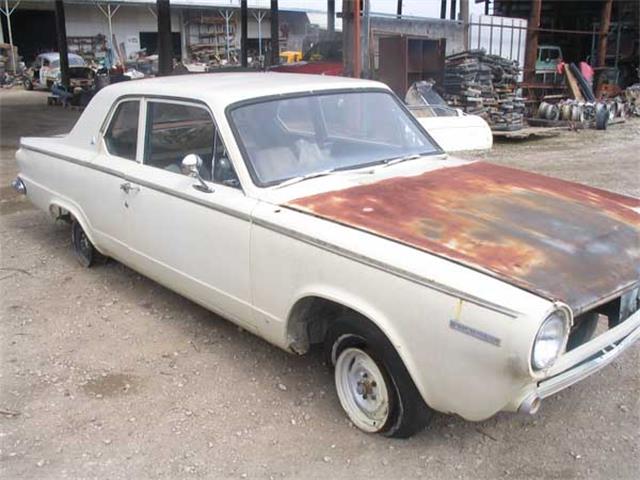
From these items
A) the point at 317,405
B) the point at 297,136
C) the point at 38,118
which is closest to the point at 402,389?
the point at 317,405

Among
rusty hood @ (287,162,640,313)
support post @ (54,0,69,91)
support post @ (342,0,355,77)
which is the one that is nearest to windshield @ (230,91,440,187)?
rusty hood @ (287,162,640,313)

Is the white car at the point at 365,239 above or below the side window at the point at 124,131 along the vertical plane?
below

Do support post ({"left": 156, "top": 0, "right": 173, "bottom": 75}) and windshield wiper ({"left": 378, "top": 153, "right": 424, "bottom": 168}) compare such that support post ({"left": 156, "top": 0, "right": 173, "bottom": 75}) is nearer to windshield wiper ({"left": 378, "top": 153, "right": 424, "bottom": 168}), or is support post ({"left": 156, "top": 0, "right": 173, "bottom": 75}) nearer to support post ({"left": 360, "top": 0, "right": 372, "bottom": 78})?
support post ({"left": 360, "top": 0, "right": 372, "bottom": 78})

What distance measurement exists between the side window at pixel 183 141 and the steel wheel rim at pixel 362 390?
112 cm

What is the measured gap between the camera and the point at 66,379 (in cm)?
361

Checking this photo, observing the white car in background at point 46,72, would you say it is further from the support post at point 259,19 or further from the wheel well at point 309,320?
the wheel well at point 309,320

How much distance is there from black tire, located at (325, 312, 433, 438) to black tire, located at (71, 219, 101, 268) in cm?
292

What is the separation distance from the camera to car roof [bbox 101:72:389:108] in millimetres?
3734

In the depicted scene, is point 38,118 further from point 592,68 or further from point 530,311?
point 530,311

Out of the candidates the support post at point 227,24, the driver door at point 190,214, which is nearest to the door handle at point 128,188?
the driver door at point 190,214

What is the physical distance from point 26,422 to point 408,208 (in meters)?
2.18

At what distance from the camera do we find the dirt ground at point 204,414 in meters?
2.83

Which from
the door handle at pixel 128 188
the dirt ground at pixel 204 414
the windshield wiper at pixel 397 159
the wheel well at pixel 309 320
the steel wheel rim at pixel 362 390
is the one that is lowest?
the dirt ground at pixel 204 414

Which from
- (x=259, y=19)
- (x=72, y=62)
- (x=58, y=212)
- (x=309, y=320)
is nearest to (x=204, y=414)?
(x=309, y=320)
